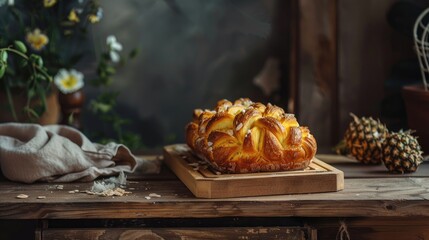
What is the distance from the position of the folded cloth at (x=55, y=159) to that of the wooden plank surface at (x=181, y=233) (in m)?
0.30

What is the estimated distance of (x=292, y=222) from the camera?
6.38 ft

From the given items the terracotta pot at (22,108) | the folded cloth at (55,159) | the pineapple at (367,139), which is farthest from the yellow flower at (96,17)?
the pineapple at (367,139)

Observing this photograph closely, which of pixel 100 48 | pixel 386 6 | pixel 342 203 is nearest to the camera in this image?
pixel 342 203

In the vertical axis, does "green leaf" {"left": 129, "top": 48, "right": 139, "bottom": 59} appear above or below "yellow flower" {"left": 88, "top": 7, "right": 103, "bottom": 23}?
below

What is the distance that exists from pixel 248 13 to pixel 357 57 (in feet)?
1.66

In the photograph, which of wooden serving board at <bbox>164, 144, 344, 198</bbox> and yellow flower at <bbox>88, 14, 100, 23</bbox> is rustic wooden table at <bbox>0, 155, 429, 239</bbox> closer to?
wooden serving board at <bbox>164, 144, 344, 198</bbox>

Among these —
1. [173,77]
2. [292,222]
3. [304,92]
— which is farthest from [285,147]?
[173,77]

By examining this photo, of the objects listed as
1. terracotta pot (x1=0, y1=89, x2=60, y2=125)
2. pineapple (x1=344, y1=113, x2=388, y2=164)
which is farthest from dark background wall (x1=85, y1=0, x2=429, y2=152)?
pineapple (x1=344, y1=113, x2=388, y2=164)

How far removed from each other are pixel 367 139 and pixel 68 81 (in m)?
1.12

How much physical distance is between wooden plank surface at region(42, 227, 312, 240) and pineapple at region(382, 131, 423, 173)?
0.49 metres

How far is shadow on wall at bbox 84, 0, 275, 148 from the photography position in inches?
115

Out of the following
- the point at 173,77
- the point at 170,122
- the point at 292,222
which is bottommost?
the point at 292,222

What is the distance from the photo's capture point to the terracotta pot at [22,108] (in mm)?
2641

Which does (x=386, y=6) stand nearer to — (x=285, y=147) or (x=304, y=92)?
(x=304, y=92)
